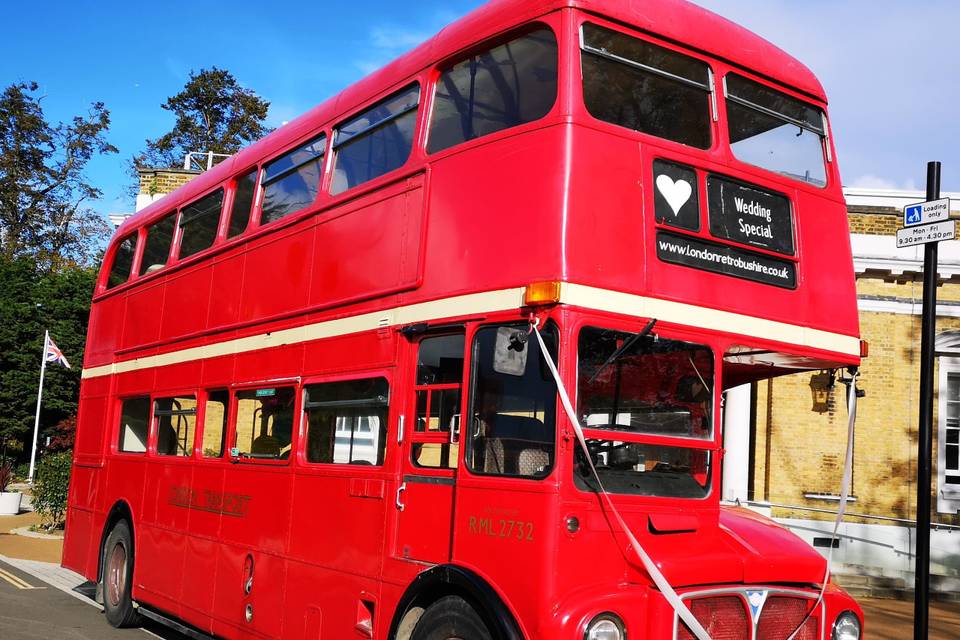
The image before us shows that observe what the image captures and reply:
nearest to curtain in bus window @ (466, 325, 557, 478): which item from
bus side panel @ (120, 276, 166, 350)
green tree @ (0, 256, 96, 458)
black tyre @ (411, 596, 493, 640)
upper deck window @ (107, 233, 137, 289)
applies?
black tyre @ (411, 596, 493, 640)

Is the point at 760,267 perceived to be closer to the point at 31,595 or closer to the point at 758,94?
the point at 758,94

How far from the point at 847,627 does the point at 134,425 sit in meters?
8.40

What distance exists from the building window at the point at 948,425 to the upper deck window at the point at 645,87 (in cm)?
1335

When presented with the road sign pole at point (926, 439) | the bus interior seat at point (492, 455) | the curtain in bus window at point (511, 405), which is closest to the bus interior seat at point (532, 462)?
the curtain in bus window at point (511, 405)

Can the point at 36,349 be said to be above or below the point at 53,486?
above

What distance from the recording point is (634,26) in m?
5.80

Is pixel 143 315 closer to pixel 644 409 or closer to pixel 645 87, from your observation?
pixel 645 87

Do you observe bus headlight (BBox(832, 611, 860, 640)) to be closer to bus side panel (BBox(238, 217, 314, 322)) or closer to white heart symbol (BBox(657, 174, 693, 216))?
white heart symbol (BBox(657, 174, 693, 216))

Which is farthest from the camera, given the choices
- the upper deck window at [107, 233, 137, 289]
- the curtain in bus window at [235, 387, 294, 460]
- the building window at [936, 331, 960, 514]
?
the building window at [936, 331, 960, 514]

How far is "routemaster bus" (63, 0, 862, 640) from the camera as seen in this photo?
201 inches

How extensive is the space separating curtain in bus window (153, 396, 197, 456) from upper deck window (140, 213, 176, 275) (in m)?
1.72

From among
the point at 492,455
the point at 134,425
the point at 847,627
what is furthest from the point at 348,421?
the point at 134,425

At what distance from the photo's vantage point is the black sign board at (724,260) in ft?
18.5

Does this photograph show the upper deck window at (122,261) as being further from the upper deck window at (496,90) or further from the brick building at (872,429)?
the brick building at (872,429)
